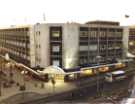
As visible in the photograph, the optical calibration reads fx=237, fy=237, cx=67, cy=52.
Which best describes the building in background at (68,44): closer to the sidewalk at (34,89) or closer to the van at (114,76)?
the sidewalk at (34,89)

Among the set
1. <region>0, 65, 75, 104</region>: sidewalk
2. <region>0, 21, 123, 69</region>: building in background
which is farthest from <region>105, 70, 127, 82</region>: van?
<region>0, 65, 75, 104</region>: sidewalk

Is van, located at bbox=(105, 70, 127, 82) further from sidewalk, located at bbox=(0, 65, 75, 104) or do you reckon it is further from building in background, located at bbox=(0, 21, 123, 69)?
sidewalk, located at bbox=(0, 65, 75, 104)

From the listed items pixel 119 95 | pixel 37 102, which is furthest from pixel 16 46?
pixel 119 95

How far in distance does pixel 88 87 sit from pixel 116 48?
30.3m

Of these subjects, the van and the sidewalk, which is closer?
the sidewalk

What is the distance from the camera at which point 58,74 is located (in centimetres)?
7275

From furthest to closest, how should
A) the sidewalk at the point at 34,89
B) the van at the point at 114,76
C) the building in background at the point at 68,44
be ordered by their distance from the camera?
the building in background at the point at 68,44 < the van at the point at 114,76 < the sidewalk at the point at 34,89

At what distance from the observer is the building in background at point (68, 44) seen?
7725 centimetres

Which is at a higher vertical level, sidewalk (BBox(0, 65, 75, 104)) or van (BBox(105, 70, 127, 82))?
van (BBox(105, 70, 127, 82))

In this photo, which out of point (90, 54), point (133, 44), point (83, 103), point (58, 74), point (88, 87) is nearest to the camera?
point (83, 103)

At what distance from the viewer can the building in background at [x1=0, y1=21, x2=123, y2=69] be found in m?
77.2

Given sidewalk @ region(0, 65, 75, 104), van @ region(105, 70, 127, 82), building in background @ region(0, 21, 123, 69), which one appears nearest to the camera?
sidewalk @ region(0, 65, 75, 104)

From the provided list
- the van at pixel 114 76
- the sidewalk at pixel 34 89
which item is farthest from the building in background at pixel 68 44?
the van at pixel 114 76

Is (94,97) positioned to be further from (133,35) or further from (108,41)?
(133,35)
